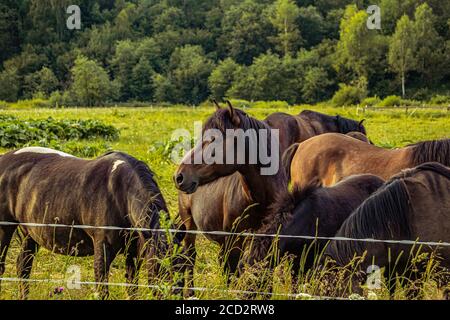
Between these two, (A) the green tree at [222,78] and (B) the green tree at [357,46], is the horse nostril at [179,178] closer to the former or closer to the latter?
(B) the green tree at [357,46]

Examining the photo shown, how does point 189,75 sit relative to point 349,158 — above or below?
Answer: below

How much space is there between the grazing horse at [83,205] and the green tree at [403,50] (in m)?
55.1

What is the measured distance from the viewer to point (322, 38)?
74062 millimetres

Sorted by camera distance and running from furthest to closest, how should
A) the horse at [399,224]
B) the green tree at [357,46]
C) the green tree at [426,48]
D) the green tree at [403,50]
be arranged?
the green tree at [357,46], the green tree at [426,48], the green tree at [403,50], the horse at [399,224]

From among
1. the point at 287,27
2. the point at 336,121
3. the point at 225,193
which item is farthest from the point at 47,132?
the point at 287,27

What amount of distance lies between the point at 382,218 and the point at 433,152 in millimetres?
2432

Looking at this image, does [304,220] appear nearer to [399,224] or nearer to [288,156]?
[399,224]

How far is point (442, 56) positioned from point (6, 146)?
51.4 m

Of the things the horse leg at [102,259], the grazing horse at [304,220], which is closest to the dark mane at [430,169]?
the grazing horse at [304,220]

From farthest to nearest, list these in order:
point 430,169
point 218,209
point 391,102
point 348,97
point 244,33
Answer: point 244,33 < point 348,97 < point 391,102 < point 218,209 < point 430,169

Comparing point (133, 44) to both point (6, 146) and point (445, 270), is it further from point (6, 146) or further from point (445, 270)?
point (445, 270)

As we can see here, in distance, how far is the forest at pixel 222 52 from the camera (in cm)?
5884

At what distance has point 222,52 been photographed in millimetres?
76375
